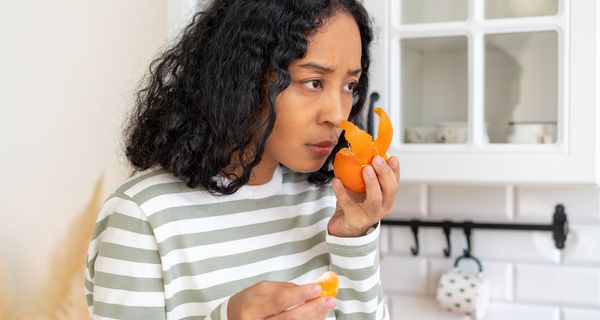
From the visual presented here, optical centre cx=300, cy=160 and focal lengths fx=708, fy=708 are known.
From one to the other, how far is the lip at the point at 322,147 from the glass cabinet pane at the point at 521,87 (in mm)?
382

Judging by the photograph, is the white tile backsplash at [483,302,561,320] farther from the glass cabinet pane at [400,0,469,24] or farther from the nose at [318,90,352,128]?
the nose at [318,90,352,128]

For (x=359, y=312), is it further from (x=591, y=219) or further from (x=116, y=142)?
(x=116, y=142)

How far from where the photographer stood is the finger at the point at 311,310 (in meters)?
0.76

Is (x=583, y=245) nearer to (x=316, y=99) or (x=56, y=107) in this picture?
(x=316, y=99)

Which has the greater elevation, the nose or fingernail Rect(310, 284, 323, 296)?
the nose

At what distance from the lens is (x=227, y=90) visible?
94cm

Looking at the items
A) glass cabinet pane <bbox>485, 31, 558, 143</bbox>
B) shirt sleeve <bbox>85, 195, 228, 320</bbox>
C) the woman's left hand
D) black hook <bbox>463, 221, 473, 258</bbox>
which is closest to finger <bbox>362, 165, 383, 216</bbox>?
the woman's left hand

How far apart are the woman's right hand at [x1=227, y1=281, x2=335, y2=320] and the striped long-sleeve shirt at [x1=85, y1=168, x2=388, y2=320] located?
0.06m

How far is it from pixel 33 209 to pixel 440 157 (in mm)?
993

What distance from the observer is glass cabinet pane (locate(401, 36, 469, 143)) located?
4.05 ft

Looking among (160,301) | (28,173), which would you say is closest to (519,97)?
(160,301)

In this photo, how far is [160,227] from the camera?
93cm

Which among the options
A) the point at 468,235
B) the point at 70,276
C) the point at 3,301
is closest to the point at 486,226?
the point at 468,235

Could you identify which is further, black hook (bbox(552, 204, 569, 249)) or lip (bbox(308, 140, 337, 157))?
black hook (bbox(552, 204, 569, 249))
